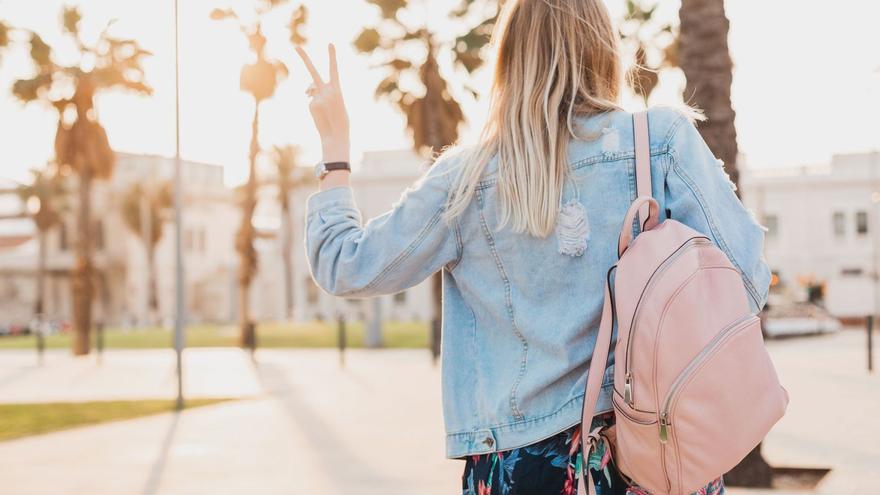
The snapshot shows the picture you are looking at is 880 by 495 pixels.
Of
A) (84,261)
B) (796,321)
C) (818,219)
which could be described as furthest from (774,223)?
(84,261)

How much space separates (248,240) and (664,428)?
32519 millimetres

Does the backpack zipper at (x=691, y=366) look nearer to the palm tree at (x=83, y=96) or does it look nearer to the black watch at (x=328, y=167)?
the black watch at (x=328, y=167)

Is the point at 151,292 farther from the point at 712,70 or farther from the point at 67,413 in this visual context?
the point at 712,70

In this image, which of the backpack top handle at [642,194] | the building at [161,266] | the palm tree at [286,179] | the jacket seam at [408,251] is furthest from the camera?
the building at [161,266]

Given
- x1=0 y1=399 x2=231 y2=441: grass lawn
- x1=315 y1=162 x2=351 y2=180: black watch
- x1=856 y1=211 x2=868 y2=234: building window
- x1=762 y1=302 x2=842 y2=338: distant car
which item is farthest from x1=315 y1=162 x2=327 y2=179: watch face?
x1=856 y1=211 x2=868 y2=234: building window

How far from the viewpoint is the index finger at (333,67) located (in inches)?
90.7

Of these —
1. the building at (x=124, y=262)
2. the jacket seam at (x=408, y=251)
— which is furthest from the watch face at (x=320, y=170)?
the building at (x=124, y=262)

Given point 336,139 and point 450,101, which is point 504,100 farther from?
point 450,101

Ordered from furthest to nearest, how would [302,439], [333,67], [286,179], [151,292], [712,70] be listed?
1. [151,292]
2. [286,179]
3. [302,439]
4. [712,70]
5. [333,67]

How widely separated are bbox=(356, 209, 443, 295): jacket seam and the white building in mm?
61543

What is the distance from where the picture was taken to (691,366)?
1853 mm

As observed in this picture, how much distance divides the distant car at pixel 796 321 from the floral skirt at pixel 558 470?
3278 centimetres

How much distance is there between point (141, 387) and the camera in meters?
18.1

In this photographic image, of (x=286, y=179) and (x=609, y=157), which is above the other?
(x=286, y=179)
